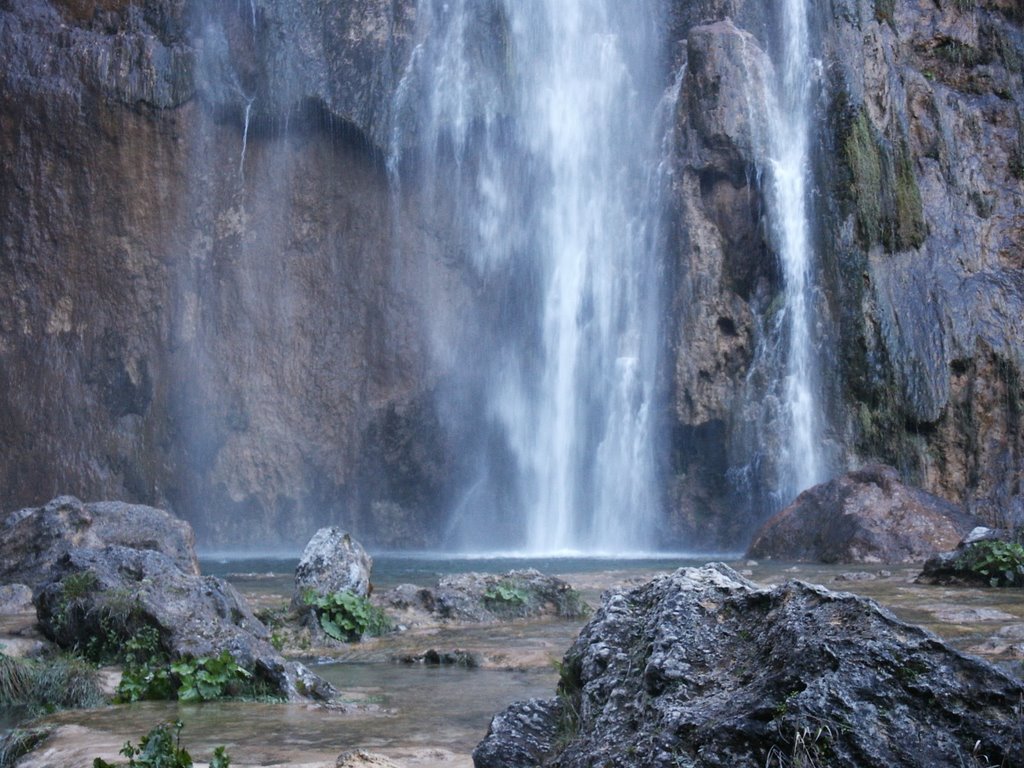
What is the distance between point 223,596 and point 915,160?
80.3 ft

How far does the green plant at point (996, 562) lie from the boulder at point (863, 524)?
17.2 ft

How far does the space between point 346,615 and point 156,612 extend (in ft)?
8.26

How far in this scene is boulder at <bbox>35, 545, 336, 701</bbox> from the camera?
6.36m

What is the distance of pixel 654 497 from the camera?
2662 cm

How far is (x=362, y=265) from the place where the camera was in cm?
3153

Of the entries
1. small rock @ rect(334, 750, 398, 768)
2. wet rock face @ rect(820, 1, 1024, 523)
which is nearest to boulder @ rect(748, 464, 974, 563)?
wet rock face @ rect(820, 1, 1024, 523)

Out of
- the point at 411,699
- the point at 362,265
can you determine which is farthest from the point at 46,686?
the point at 362,265

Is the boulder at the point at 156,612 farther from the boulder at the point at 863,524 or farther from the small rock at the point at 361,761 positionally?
the boulder at the point at 863,524

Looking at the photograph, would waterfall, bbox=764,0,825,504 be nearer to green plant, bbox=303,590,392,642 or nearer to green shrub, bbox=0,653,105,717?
green plant, bbox=303,590,392,642

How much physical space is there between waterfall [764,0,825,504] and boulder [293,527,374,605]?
52.4ft

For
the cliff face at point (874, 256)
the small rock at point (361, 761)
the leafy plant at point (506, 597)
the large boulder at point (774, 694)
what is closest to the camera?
the large boulder at point (774, 694)

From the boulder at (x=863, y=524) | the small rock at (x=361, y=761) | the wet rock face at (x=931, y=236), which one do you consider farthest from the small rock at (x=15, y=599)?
the wet rock face at (x=931, y=236)

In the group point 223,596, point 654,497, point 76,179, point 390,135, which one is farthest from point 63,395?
point 223,596

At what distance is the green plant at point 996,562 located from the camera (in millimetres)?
10867
